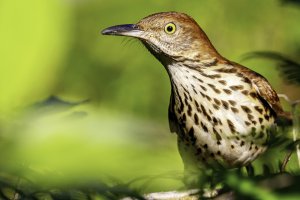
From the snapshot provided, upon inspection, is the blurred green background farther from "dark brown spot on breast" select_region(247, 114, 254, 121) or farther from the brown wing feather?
the brown wing feather

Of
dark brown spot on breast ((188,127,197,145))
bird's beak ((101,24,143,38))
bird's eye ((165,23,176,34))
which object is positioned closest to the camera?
bird's beak ((101,24,143,38))

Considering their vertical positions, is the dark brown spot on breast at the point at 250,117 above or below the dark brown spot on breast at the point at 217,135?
above

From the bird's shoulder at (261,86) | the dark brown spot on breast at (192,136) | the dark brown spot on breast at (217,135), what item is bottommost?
the dark brown spot on breast at (192,136)

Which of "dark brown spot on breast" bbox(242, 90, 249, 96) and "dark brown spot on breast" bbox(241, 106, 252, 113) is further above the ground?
"dark brown spot on breast" bbox(242, 90, 249, 96)

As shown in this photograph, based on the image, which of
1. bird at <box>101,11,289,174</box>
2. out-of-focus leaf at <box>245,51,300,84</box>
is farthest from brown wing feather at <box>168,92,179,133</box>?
out-of-focus leaf at <box>245,51,300,84</box>

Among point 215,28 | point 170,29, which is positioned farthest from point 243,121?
point 170,29

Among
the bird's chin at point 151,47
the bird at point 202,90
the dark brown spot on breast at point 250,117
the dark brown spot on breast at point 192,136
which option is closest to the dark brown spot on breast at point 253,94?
the bird at point 202,90

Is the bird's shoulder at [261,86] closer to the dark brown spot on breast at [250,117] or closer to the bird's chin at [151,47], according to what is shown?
the dark brown spot on breast at [250,117]
